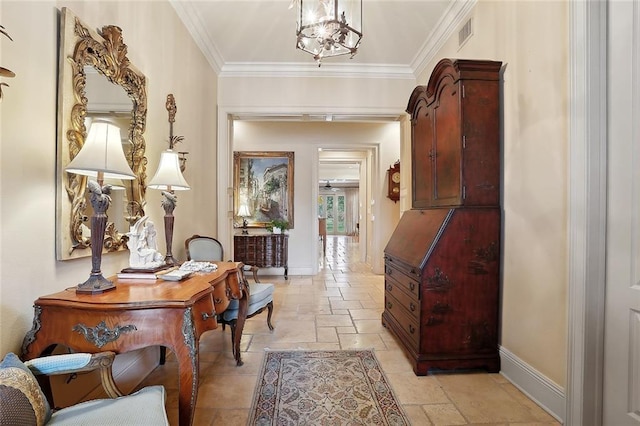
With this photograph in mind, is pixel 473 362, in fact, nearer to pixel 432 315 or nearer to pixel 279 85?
pixel 432 315

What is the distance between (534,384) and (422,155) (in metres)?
1.91

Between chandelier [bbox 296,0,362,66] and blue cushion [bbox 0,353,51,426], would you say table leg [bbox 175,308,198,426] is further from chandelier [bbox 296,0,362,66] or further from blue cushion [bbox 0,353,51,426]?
chandelier [bbox 296,0,362,66]

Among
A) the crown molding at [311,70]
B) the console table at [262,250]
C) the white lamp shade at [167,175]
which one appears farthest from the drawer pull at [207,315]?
the console table at [262,250]

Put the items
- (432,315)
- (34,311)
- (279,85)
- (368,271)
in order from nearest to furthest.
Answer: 1. (34,311)
2. (432,315)
3. (279,85)
4. (368,271)

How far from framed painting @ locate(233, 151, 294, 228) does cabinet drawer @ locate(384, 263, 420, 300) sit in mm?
2995

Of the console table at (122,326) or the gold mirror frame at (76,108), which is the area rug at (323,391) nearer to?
the console table at (122,326)

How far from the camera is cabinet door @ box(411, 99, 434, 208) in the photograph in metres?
2.73

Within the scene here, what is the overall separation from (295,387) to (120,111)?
6.80ft

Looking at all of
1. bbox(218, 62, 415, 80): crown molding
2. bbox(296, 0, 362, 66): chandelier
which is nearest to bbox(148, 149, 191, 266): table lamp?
bbox(296, 0, 362, 66): chandelier

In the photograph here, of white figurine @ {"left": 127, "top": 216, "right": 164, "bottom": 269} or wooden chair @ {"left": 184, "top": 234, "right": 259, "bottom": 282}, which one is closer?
white figurine @ {"left": 127, "top": 216, "right": 164, "bottom": 269}

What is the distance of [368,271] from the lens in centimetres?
608

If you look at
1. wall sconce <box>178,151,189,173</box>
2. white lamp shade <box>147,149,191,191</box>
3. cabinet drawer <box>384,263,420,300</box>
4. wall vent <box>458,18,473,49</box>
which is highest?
wall vent <box>458,18,473,49</box>

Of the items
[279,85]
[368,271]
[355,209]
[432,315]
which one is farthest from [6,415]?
[355,209]

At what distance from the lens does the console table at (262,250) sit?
5.30m
